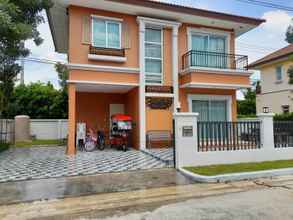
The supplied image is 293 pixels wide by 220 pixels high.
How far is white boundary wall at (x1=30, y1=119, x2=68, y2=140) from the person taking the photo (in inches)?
786

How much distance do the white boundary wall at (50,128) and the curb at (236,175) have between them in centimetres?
1404

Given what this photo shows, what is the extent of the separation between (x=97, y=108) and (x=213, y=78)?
6944 mm

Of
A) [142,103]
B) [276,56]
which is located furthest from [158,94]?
[276,56]

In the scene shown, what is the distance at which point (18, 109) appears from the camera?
21094 millimetres

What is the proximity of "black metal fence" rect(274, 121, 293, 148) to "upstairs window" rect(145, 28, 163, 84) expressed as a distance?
607cm

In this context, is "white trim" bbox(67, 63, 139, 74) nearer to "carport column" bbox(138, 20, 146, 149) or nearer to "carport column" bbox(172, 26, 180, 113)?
"carport column" bbox(138, 20, 146, 149)

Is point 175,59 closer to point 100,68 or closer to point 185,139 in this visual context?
point 100,68

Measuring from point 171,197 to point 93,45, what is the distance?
9.03m

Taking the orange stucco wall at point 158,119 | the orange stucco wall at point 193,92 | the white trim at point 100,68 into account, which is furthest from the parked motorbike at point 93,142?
the orange stucco wall at point 193,92

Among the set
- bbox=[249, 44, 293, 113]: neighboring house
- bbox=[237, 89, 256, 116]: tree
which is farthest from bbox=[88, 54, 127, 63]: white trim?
bbox=[237, 89, 256, 116]: tree

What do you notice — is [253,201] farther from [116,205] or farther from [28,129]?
[28,129]

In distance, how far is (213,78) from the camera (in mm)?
13594

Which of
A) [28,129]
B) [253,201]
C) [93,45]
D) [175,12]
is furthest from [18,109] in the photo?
[253,201]

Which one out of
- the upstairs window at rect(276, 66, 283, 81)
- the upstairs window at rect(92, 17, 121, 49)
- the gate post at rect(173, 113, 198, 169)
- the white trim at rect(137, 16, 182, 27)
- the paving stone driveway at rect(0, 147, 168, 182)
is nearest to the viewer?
the paving stone driveway at rect(0, 147, 168, 182)
